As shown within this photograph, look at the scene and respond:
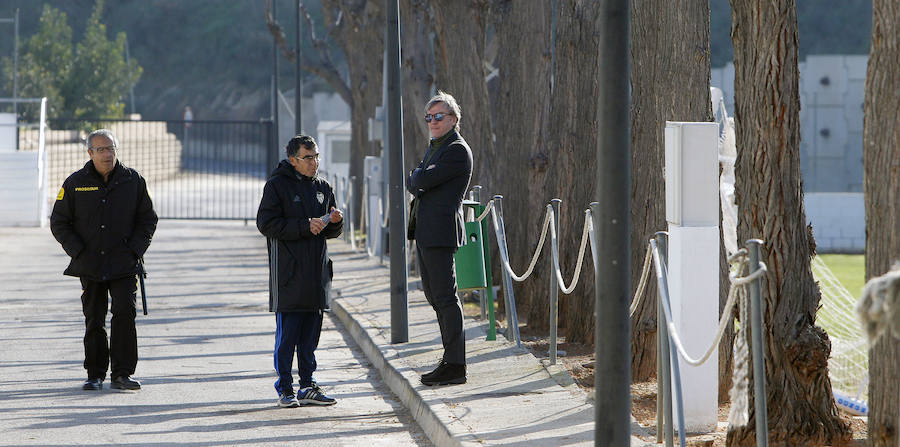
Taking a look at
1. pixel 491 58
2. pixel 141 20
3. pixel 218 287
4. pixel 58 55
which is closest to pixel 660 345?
pixel 218 287

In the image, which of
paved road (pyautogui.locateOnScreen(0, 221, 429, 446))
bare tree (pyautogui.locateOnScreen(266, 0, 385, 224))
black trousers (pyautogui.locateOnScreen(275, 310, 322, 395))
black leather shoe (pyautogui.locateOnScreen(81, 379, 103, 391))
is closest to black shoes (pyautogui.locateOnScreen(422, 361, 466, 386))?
paved road (pyautogui.locateOnScreen(0, 221, 429, 446))

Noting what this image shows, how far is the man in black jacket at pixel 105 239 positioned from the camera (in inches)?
352

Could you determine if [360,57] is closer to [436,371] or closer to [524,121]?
[524,121]

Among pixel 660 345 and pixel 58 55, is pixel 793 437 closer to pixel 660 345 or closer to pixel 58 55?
pixel 660 345

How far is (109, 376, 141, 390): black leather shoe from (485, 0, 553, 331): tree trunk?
15.6ft

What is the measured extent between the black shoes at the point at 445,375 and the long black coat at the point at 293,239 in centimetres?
89

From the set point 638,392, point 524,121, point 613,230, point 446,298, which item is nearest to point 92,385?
point 446,298

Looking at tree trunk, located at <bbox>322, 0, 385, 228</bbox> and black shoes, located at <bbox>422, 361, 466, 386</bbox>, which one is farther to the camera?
tree trunk, located at <bbox>322, 0, 385, 228</bbox>

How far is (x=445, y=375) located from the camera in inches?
343

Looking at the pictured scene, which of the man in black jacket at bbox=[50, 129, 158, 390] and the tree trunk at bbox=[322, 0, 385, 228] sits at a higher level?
the tree trunk at bbox=[322, 0, 385, 228]

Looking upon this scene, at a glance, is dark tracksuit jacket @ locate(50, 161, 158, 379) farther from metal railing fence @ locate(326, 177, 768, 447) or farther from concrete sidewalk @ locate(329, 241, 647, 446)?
metal railing fence @ locate(326, 177, 768, 447)

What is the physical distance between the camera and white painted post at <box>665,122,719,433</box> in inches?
274

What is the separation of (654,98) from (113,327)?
4.11m

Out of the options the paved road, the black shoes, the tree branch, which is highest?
the tree branch
